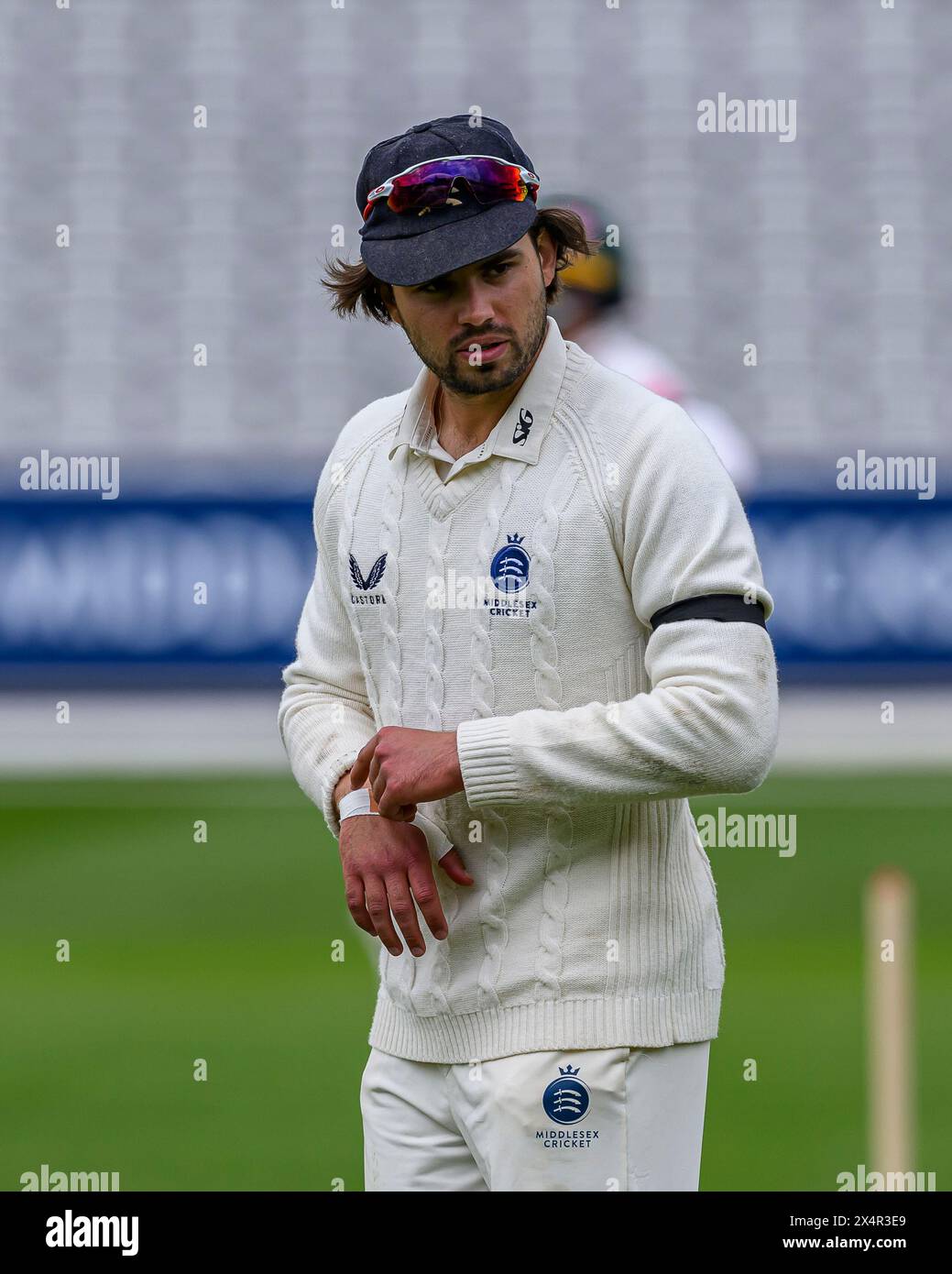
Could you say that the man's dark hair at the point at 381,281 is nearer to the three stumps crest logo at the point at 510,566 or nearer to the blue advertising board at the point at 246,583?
the three stumps crest logo at the point at 510,566

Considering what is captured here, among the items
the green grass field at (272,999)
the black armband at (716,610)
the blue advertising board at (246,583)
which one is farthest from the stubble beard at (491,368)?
the blue advertising board at (246,583)

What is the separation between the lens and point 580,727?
8.09 ft

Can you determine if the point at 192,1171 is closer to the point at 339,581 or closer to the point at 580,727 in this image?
the point at 339,581

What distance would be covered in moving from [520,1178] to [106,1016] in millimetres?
3822

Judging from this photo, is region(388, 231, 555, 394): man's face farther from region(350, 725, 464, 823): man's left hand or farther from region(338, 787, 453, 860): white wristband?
region(338, 787, 453, 860): white wristband

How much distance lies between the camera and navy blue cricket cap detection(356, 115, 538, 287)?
2.50 m

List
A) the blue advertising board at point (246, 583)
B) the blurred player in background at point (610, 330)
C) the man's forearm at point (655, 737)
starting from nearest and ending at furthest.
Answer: the man's forearm at point (655, 737) → the blurred player in background at point (610, 330) → the blue advertising board at point (246, 583)

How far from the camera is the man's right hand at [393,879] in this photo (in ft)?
8.48

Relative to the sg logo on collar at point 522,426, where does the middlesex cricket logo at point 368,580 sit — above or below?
below

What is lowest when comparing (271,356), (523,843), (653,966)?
(653,966)

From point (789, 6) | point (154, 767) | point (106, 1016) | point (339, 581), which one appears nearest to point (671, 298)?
point (789, 6)

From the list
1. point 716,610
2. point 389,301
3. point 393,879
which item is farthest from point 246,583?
point 716,610

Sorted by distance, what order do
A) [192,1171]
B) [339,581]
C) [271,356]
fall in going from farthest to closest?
[271,356], [192,1171], [339,581]

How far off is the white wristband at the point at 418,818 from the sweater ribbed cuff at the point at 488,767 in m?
0.21
